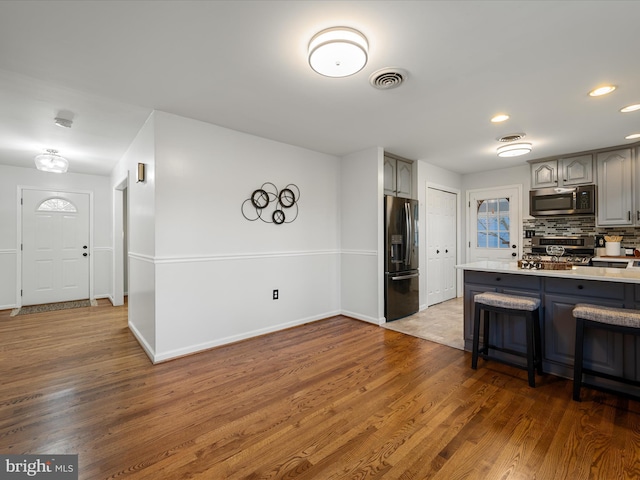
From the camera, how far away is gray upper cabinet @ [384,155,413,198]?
433 cm

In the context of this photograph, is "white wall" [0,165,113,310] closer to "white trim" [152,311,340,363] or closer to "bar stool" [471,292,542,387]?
"white trim" [152,311,340,363]

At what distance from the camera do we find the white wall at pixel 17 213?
4891mm

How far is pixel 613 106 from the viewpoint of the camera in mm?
2758

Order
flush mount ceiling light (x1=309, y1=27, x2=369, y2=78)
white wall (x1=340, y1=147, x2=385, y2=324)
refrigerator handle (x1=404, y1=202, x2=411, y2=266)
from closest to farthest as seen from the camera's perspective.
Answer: flush mount ceiling light (x1=309, y1=27, x2=369, y2=78) < white wall (x1=340, y1=147, x2=385, y2=324) < refrigerator handle (x1=404, y1=202, x2=411, y2=266)

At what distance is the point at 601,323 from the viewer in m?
2.05

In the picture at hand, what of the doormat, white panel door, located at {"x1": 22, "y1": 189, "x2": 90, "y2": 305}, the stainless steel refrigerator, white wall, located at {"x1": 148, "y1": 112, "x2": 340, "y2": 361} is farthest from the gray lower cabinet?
white panel door, located at {"x1": 22, "y1": 189, "x2": 90, "y2": 305}

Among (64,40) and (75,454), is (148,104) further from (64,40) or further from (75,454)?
(75,454)

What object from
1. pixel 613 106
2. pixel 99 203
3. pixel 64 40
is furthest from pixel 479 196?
pixel 99 203

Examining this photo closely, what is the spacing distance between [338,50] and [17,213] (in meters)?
6.25

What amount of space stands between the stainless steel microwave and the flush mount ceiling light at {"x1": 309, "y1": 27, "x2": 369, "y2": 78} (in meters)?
4.28

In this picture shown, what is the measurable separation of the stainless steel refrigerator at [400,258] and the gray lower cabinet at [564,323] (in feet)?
3.94

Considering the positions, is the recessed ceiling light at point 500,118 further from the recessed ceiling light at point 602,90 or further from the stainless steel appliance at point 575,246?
the stainless steel appliance at point 575,246

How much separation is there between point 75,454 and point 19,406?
3.04 feet

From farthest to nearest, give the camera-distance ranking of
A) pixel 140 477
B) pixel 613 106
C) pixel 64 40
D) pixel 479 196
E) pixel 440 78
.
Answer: pixel 479 196 < pixel 613 106 < pixel 440 78 < pixel 64 40 < pixel 140 477
